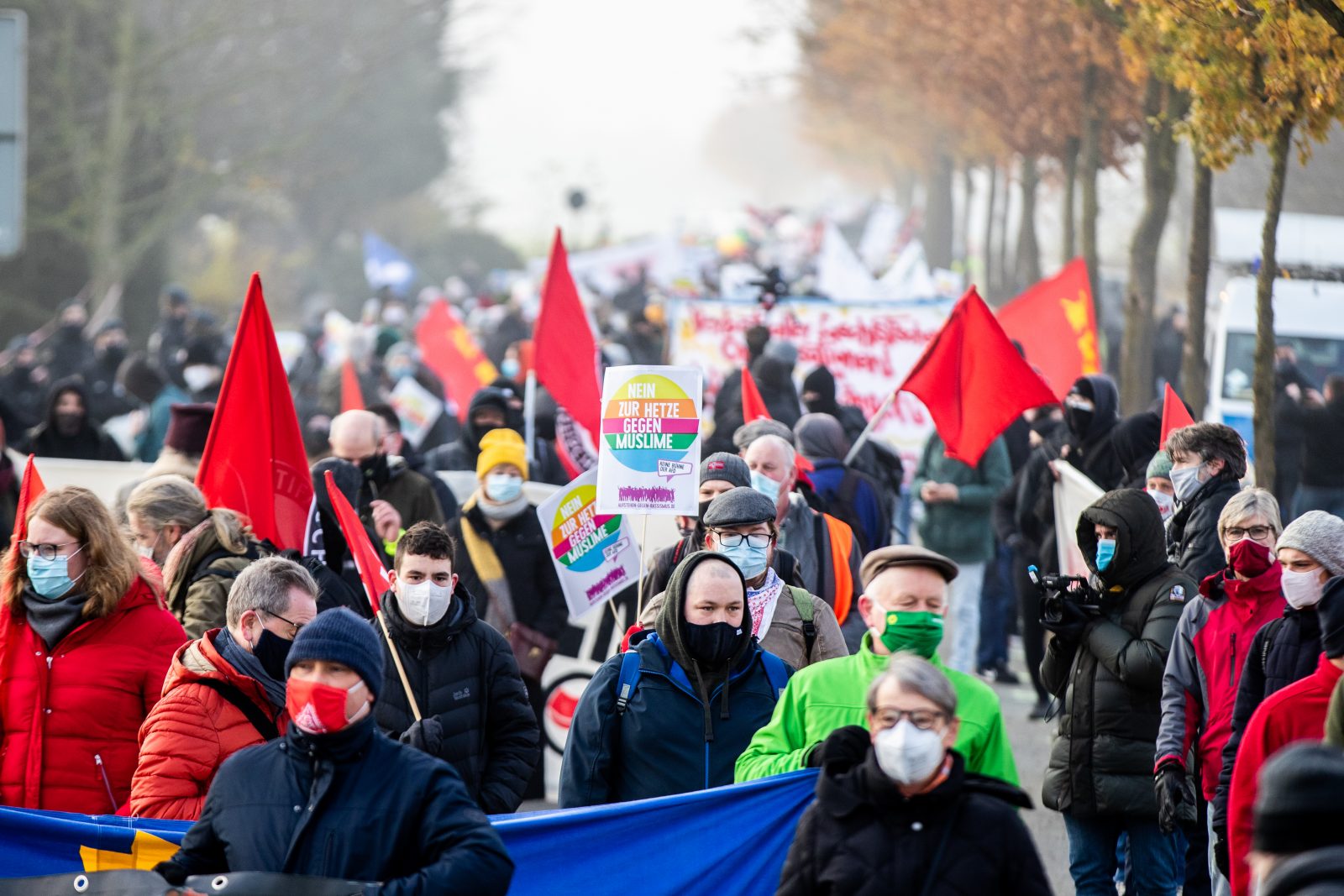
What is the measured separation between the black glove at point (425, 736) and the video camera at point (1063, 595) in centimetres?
207

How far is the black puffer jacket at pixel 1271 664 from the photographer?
5453 millimetres

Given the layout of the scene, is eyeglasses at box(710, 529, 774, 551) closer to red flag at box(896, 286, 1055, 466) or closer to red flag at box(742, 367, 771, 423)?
red flag at box(896, 286, 1055, 466)

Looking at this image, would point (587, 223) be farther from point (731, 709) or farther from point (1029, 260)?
point (731, 709)

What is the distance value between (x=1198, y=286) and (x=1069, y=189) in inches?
377

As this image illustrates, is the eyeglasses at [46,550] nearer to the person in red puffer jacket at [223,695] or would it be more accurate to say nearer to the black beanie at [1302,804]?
the person in red puffer jacket at [223,695]

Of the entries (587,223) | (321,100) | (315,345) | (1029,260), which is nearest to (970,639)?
(315,345)

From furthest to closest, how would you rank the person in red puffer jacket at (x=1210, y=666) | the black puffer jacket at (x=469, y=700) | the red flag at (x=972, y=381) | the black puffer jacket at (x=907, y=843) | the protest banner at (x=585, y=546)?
the red flag at (x=972, y=381) < the protest banner at (x=585, y=546) < the person in red puffer jacket at (x=1210, y=666) < the black puffer jacket at (x=469, y=700) < the black puffer jacket at (x=907, y=843)

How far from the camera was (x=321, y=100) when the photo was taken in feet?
155

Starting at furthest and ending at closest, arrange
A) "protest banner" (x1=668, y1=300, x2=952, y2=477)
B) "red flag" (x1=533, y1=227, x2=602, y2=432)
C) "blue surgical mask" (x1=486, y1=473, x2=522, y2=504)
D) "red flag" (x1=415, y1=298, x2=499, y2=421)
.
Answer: "red flag" (x1=415, y1=298, x2=499, y2=421) → "protest banner" (x1=668, y1=300, x2=952, y2=477) → "red flag" (x1=533, y1=227, x2=602, y2=432) → "blue surgical mask" (x1=486, y1=473, x2=522, y2=504)

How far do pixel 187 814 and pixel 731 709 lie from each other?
5.06 feet

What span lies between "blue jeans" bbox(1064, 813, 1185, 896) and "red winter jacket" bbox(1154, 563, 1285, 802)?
33 cm

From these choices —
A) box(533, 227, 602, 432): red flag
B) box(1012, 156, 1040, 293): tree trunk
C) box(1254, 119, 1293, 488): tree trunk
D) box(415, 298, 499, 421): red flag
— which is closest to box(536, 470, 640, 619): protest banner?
box(533, 227, 602, 432): red flag

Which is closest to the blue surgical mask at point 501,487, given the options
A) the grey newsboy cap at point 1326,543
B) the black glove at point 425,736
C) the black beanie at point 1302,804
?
the black glove at point 425,736

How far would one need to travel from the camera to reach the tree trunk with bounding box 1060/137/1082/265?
71.9 ft
